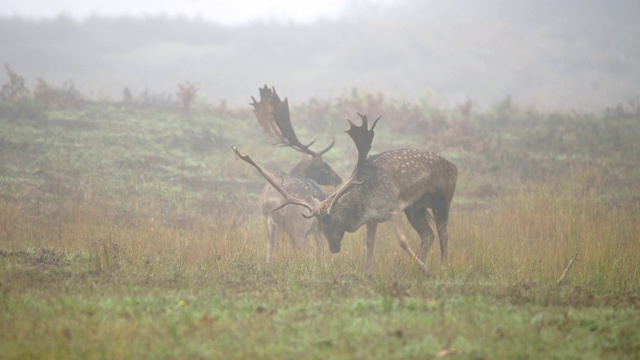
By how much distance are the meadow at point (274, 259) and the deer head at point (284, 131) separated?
134cm

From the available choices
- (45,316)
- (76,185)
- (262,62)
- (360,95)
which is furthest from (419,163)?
(262,62)

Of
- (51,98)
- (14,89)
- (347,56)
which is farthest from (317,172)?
(347,56)

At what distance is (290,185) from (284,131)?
79.2 inches

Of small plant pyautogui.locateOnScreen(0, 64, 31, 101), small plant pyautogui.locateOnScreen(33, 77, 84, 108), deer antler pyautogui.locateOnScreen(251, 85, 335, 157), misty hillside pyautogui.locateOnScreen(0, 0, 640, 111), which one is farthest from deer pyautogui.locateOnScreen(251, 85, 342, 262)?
misty hillside pyautogui.locateOnScreen(0, 0, 640, 111)

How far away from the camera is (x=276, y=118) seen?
12.9 metres

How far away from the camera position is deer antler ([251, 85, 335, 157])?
12836 mm

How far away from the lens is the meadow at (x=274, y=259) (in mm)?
5887

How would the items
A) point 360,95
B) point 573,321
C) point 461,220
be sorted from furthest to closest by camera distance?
point 360,95 → point 461,220 → point 573,321

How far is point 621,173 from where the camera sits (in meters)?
16.4

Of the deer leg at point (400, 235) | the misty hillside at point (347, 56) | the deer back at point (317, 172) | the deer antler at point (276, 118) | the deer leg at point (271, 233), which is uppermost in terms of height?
the misty hillside at point (347, 56)

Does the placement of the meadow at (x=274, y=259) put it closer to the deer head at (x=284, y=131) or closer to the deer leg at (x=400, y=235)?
the deer leg at (x=400, y=235)

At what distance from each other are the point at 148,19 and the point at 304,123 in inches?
1491

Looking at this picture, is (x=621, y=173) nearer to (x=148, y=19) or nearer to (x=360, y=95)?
(x=360, y=95)

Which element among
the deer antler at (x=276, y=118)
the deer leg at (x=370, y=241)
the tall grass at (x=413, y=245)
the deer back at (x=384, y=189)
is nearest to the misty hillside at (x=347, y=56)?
the deer antler at (x=276, y=118)
